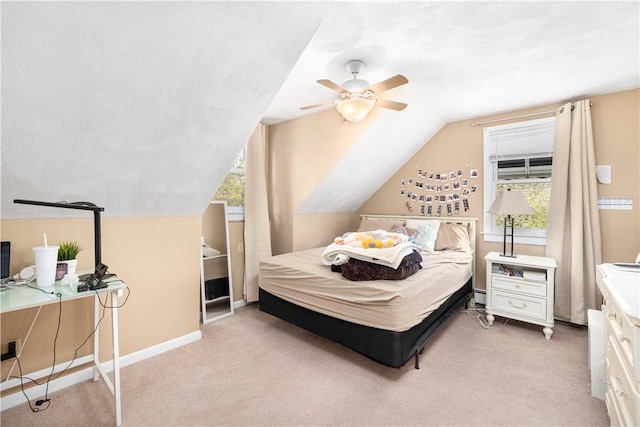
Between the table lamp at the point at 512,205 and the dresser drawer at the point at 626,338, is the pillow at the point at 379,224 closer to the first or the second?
the table lamp at the point at 512,205

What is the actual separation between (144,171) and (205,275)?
155cm

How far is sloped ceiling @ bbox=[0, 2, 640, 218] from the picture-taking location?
1.38 m

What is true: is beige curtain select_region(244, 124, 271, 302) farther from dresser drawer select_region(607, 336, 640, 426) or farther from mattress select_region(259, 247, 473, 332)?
dresser drawer select_region(607, 336, 640, 426)

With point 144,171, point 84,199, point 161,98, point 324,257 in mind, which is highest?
point 161,98

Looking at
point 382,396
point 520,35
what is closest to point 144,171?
point 382,396

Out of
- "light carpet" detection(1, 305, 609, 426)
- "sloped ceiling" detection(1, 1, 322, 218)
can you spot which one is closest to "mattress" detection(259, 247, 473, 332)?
"light carpet" detection(1, 305, 609, 426)

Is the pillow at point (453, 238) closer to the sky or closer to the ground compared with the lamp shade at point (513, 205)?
closer to the ground

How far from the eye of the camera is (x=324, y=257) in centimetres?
266

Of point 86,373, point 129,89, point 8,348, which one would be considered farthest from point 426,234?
point 8,348

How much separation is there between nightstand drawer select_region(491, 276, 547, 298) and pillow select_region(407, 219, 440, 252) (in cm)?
74

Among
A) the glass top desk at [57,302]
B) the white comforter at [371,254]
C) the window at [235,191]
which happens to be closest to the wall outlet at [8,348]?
the glass top desk at [57,302]

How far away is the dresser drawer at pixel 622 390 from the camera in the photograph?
109 centimetres

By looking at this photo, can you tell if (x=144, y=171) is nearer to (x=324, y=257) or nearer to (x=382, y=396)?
(x=324, y=257)

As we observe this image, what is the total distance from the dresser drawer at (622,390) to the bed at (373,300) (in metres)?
0.99
